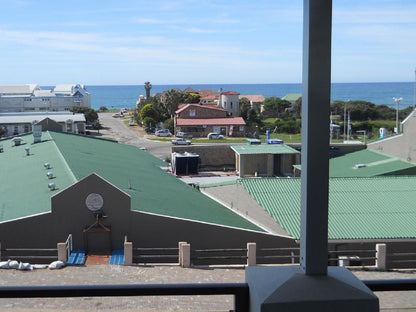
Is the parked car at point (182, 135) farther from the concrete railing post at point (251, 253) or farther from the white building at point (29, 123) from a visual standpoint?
the concrete railing post at point (251, 253)

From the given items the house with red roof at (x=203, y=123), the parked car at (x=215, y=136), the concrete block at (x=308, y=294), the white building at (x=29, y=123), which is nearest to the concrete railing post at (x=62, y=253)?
the concrete block at (x=308, y=294)

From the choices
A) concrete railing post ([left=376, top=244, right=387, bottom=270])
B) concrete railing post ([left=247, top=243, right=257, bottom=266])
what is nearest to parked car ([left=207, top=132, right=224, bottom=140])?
concrete railing post ([left=247, top=243, right=257, bottom=266])

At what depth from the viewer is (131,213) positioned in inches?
607

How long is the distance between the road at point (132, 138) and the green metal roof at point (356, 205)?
28.9 metres

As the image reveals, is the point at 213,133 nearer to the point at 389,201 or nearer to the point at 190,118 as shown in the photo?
the point at 190,118

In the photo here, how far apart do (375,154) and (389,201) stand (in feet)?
52.0

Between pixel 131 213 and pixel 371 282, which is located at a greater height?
pixel 371 282

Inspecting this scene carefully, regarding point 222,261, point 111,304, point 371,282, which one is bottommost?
point 222,261

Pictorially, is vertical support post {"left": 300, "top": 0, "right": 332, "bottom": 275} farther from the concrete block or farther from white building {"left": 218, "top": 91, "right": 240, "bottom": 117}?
white building {"left": 218, "top": 91, "right": 240, "bottom": 117}

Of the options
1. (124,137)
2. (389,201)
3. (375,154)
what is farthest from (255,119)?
(389,201)

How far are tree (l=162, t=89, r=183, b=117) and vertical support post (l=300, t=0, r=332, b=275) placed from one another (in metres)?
73.9

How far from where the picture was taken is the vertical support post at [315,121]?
1841 millimetres

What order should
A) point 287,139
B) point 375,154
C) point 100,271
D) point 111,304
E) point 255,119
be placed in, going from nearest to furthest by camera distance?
point 111,304 → point 100,271 → point 375,154 → point 287,139 → point 255,119

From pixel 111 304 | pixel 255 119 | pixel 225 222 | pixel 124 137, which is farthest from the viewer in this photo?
pixel 255 119
